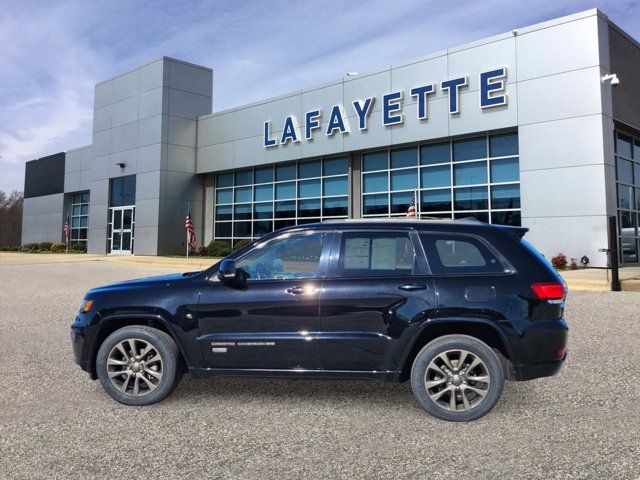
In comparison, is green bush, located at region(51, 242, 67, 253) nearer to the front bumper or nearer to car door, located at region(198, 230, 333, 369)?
the front bumper

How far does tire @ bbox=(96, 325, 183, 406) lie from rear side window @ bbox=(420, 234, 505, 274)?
2404mm

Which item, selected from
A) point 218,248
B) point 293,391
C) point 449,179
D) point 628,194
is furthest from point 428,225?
point 218,248

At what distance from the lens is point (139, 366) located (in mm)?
4590

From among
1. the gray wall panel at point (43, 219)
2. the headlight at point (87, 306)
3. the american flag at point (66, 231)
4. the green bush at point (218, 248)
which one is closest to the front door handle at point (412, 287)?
the headlight at point (87, 306)

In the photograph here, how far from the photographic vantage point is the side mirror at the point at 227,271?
4430 millimetres

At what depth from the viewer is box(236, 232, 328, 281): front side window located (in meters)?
4.63

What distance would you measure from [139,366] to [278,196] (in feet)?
76.6

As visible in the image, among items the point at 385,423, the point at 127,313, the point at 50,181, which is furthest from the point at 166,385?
the point at 50,181

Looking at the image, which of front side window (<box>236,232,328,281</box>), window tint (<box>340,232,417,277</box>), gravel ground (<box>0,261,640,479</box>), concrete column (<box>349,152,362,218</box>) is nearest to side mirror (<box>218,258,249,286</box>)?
front side window (<box>236,232,328,281</box>)

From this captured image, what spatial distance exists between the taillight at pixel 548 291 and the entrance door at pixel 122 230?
31239mm

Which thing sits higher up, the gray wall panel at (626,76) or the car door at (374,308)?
the gray wall panel at (626,76)

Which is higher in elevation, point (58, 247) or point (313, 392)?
point (58, 247)

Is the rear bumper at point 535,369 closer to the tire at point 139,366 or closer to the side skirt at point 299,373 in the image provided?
the side skirt at point 299,373

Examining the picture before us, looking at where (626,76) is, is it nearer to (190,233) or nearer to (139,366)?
(139,366)
